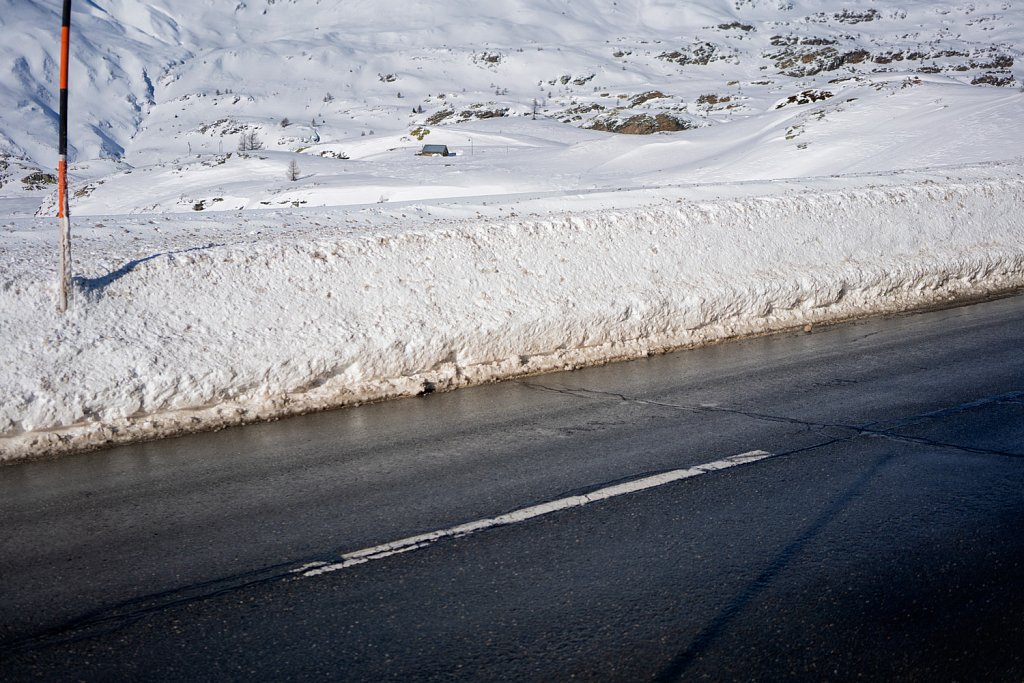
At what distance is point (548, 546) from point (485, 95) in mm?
103363

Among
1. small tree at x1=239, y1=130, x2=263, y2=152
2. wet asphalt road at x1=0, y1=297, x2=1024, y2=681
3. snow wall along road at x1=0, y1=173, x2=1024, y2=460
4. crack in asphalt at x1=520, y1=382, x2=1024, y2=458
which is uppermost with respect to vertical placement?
small tree at x1=239, y1=130, x2=263, y2=152

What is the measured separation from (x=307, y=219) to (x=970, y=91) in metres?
25.0

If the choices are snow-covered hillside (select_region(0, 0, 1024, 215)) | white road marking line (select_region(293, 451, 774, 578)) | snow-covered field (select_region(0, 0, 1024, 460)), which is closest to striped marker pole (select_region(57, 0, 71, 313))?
snow-covered field (select_region(0, 0, 1024, 460))

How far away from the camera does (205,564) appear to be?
4543 mm

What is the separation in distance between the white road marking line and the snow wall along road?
2882 mm

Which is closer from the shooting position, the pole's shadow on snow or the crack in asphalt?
the crack in asphalt

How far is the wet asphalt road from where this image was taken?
11.9ft

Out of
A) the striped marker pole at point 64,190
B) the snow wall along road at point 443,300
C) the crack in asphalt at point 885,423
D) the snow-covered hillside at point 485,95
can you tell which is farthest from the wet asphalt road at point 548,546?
the snow-covered hillside at point 485,95

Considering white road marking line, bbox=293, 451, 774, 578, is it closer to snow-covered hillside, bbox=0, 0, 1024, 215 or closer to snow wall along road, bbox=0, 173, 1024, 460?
snow wall along road, bbox=0, 173, 1024, 460

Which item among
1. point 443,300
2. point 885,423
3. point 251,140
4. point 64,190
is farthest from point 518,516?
point 251,140

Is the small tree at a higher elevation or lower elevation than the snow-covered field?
higher

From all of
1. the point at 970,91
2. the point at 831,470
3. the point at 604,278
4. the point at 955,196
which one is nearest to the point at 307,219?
the point at 604,278

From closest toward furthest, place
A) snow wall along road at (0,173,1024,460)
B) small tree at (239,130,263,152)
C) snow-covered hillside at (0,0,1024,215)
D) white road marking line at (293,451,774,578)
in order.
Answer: white road marking line at (293,451,774,578), snow wall along road at (0,173,1024,460), snow-covered hillside at (0,0,1024,215), small tree at (239,130,263,152)

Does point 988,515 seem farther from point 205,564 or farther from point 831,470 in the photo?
point 205,564
